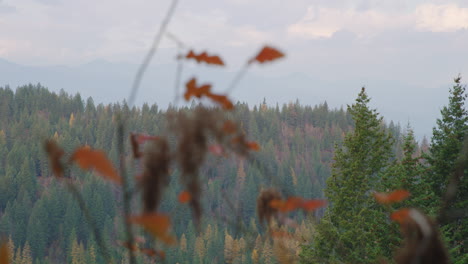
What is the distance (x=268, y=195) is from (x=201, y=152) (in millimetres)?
645

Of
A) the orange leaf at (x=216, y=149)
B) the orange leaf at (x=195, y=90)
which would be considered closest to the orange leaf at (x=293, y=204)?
the orange leaf at (x=216, y=149)

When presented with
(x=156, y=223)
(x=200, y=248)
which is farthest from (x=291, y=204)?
(x=200, y=248)

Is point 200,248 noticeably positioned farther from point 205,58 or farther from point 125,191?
point 125,191

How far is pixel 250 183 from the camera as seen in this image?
9756 centimetres

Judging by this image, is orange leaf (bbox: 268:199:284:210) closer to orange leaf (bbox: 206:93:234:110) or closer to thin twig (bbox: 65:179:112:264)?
orange leaf (bbox: 206:93:234:110)

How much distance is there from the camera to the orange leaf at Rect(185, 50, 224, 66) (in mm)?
1927

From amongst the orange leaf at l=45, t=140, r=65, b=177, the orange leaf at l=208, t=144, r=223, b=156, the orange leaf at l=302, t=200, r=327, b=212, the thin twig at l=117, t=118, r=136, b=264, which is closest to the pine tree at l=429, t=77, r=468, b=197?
the orange leaf at l=302, t=200, r=327, b=212

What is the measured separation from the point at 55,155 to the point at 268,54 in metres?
0.92

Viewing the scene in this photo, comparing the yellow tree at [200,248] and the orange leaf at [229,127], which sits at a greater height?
the orange leaf at [229,127]

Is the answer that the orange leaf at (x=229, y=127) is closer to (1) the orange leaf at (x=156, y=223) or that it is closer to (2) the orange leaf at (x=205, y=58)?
(1) the orange leaf at (x=156, y=223)

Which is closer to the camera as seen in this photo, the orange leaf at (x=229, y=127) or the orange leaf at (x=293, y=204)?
the orange leaf at (x=229, y=127)

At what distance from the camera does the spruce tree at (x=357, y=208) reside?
456 inches

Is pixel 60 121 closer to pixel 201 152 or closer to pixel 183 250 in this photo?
pixel 183 250

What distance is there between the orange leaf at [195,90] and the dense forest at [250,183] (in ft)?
0.52
